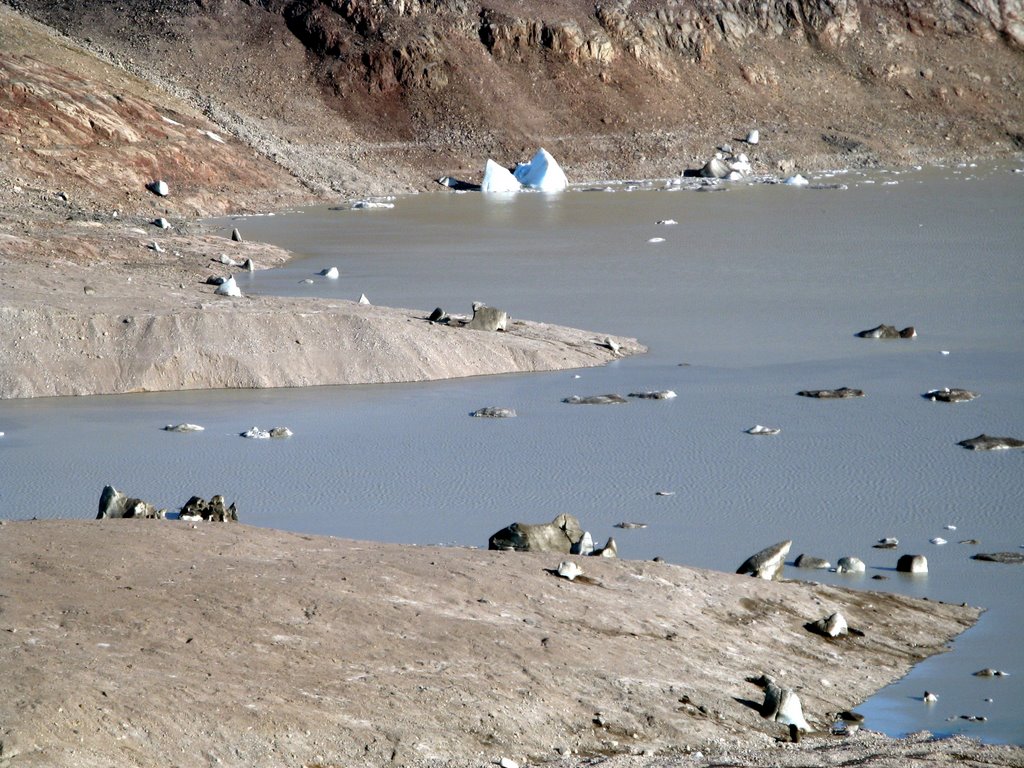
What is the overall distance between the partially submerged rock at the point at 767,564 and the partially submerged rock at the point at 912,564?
0.65 meters

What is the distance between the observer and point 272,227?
25906mm

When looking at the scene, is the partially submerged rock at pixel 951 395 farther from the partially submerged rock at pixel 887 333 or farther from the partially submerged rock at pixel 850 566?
the partially submerged rock at pixel 850 566

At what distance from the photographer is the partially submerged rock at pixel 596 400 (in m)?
12.2

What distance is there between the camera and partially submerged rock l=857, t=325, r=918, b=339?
15.2m

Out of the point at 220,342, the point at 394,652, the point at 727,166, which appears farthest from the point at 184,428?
the point at 727,166

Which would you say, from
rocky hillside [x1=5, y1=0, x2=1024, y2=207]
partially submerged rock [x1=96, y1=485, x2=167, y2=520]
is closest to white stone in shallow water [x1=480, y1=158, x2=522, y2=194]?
rocky hillside [x1=5, y1=0, x2=1024, y2=207]

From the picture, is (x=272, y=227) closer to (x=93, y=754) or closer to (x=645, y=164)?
(x=645, y=164)

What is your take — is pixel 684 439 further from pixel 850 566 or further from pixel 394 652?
pixel 394 652

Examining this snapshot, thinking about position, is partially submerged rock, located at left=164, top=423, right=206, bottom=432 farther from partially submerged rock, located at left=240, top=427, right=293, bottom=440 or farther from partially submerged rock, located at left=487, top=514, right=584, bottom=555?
partially submerged rock, located at left=487, top=514, right=584, bottom=555

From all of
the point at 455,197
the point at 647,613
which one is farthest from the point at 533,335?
the point at 455,197

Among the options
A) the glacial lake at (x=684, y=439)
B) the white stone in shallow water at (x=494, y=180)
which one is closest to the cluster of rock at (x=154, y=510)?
the glacial lake at (x=684, y=439)

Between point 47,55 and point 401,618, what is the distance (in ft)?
89.4

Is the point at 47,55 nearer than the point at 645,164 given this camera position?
Yes

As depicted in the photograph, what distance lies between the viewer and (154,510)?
790 centimetres
